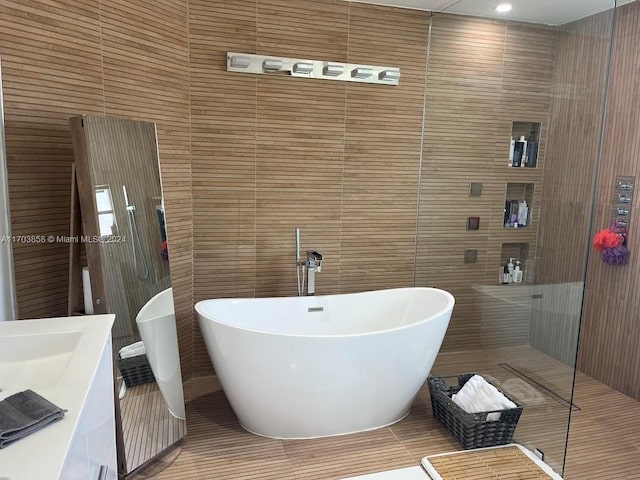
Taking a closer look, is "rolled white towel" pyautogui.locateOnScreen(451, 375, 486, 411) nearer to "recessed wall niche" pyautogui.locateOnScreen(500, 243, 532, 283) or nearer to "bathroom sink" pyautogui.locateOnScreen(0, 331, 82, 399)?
"recessed wall niche" pyautogui.locateOnScreen(500, 243, 532, 283)

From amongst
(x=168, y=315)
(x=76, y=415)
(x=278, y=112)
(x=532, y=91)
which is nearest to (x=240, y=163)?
(x=278, y=112)

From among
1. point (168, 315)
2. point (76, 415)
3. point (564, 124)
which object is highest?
point (564, 124)

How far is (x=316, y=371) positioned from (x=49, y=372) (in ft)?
4.54

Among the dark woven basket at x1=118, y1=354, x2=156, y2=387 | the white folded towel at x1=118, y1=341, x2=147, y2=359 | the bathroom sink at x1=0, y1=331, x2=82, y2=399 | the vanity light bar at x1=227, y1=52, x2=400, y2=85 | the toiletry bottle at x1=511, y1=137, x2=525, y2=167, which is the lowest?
the dark woven basket at x1=118, y1=354, x2=156, y2=387

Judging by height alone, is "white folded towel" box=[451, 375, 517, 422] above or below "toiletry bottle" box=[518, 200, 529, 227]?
below

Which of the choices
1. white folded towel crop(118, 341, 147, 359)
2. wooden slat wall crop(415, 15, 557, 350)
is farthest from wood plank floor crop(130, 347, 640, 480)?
white folded towel crop(118, 341, 147, 359)

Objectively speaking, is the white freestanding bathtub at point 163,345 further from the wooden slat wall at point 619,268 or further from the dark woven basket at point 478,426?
the wooden slat wall at point 619,268

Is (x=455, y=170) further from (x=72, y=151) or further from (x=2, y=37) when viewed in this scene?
(x=2, y=37)

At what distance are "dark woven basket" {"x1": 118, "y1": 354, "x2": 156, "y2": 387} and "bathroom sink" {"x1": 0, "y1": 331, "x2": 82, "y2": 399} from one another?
0.66 metres

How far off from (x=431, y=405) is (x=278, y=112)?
2331mm

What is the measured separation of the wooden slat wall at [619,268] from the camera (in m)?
3.36

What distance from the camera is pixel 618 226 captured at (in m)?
3.47

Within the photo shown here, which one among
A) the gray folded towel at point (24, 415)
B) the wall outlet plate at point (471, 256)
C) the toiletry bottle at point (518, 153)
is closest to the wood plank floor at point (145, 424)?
the gray folded towel at point (24, 415)

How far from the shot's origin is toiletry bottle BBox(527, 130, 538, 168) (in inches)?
122
